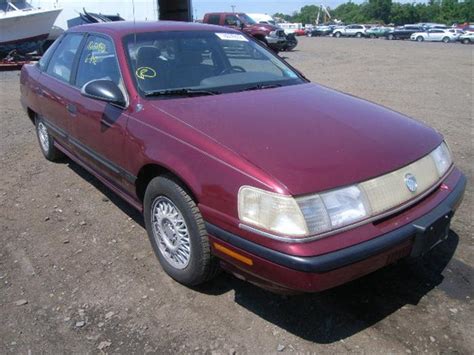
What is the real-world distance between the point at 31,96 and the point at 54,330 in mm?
3325

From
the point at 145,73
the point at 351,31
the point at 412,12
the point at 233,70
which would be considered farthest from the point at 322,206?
the point at 412,12

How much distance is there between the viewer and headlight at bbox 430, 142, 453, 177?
2812mm

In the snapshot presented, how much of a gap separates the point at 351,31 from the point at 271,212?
57.4 m

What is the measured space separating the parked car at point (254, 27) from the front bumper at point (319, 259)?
18818 mm

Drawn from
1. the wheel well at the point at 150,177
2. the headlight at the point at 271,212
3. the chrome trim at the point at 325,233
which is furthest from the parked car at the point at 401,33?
the headlight at the point at 271,212

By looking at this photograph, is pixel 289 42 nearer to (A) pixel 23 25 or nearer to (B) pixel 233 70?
(A) pixel 23 25

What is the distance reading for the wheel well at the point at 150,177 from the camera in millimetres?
2660

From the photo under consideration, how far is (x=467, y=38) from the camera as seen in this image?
39.3m

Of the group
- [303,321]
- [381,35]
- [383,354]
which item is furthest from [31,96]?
[381,35]

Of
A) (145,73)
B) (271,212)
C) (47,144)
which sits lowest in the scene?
(47,144)

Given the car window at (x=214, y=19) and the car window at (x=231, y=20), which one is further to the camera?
the car window at (x=214, y=19)

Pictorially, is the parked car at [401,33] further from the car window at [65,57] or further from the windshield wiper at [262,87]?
the windshield wiper at [262,87]

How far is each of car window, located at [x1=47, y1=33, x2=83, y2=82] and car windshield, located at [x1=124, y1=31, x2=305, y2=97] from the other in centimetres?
98

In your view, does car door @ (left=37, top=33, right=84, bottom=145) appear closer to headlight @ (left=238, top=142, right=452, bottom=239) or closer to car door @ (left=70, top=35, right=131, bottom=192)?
car door @ (left=70, top=35, right=131, bottom=192)
